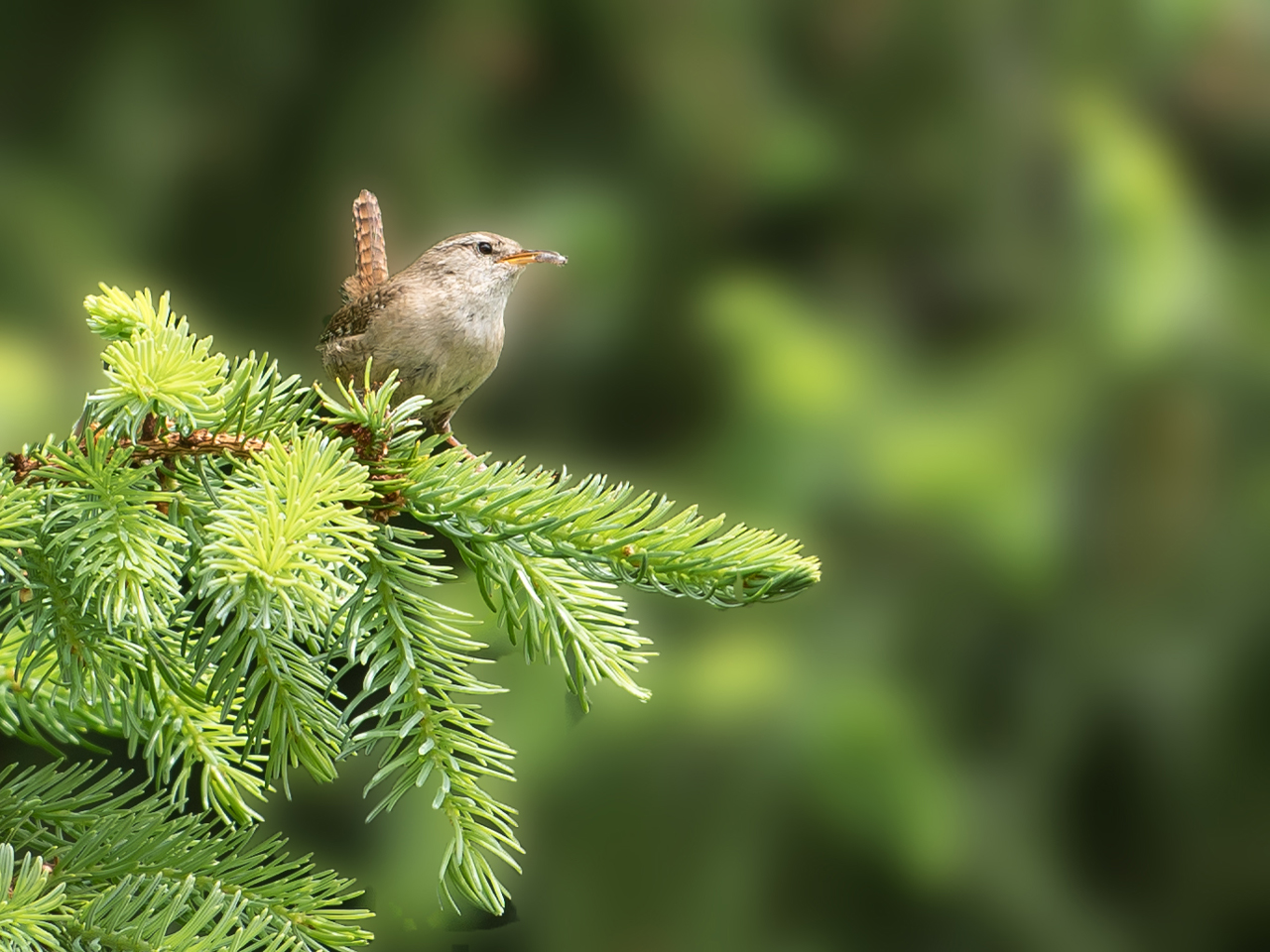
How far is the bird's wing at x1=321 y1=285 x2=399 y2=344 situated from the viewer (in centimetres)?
147

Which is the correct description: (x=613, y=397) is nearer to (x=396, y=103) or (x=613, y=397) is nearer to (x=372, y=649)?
(x=396, y=103)

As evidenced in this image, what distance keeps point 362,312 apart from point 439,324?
0.18m

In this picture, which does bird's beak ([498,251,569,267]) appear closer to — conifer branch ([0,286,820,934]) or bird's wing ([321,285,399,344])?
bird's wing ([321,285,399,344])

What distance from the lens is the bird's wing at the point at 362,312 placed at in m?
1.47

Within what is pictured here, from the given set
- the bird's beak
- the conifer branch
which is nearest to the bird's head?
the bird's beak

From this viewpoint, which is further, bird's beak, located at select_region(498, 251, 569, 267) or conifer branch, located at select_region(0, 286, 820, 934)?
bird's beak, located at select_region(498, 251, 569, 267)

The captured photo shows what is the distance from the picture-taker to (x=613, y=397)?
7.07ft

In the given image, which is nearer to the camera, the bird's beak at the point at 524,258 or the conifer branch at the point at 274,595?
the conifer branch at the point at 274,595

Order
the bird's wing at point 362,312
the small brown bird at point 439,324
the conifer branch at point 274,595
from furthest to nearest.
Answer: the bird's wing at point 362,312
the small brown bird at point 439,324
the conifer branch at point 274,595

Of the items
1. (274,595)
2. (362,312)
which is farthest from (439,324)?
(274,595)

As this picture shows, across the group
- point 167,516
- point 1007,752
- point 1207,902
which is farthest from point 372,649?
point 1207,902

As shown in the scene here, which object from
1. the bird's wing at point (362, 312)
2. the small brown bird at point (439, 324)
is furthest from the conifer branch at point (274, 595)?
the bird's wing at point (362, 312)

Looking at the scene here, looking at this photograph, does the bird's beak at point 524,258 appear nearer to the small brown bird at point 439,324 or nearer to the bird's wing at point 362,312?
Result: the small brown bird at point 439,324

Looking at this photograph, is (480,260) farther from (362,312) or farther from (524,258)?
(362,312)
